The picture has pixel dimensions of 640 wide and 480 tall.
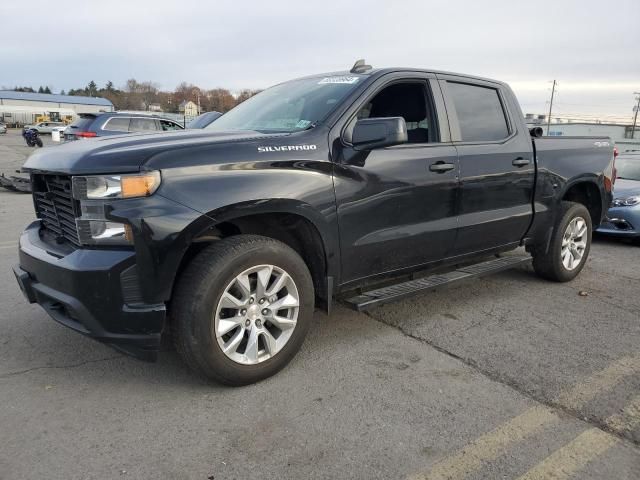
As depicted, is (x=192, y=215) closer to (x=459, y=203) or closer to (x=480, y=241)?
(x=459, y=203)

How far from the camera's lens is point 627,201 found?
24.5 ft

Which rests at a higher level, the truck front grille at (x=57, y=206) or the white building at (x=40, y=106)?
the white building at (x=40, y=106)

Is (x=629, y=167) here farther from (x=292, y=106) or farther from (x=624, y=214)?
(x=292, y=106)

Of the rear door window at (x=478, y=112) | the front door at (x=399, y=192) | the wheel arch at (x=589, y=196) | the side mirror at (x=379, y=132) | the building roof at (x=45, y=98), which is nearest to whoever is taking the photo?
the side mirror at (x=379, y=132)

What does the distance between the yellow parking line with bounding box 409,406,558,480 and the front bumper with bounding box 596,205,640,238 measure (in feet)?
18.3

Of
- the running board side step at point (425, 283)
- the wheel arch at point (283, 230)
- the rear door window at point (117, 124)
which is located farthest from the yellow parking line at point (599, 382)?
the rear door window at point (117, 124)

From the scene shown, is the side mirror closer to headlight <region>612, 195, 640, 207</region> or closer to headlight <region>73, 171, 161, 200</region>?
headlight <region>73, 171, 161, 200</region>

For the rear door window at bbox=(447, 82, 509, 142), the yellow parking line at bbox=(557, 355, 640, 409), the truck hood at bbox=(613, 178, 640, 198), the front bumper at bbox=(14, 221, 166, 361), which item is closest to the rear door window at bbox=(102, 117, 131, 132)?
the truck hood at bbox=(613, 178, 640, 198)

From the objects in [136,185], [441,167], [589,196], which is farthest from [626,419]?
[589,196]

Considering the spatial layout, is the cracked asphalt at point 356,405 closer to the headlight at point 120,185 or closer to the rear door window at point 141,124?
the headlight at point 120,185

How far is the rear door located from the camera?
4070 millimetres

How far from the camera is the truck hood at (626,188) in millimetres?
7593

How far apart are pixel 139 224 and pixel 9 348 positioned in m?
Result: 1.70

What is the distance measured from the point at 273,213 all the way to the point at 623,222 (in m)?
6.32
